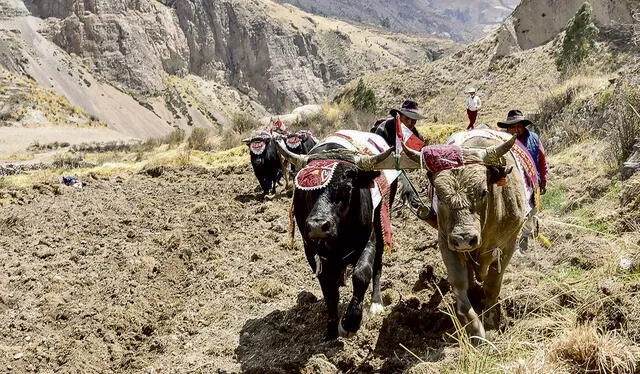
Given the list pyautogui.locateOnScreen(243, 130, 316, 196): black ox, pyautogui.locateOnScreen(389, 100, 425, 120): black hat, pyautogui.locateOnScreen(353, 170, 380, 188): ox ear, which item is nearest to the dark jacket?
pyautogui.locateOnScreen(389, 100, 425, 120): black hat

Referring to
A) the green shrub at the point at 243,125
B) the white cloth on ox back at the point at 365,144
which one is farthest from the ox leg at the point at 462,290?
the green shrub at the point at 243,125

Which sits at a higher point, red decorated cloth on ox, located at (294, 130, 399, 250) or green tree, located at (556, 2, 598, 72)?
green tree, located at (556, 2, 598, 72)

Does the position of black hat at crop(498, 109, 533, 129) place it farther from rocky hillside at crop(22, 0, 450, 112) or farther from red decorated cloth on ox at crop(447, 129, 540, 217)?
rocky hillside at crop(22, 0, 450, 112)

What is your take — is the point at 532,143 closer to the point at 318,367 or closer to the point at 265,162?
the point at 318,367

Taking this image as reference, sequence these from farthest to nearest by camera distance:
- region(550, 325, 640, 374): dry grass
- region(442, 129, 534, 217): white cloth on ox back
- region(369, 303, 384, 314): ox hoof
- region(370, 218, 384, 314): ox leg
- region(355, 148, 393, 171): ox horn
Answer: region(370, 218, 384, 314): ox leg < region(369, 303, 384, 314): ox hoof < region(355, 148, 393, 171): ox horn < region(442, 129, 534, 217): white cloth on ox back < region(550, 325, 640, 374): dry grass

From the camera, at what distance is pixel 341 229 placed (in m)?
4.90

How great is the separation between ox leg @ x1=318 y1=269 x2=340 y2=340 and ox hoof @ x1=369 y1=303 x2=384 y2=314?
1.79 ft

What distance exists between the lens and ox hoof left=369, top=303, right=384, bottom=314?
5.37 meters

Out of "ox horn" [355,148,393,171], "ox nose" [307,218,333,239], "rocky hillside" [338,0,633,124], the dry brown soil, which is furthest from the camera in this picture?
"rocky hillside" [338,0,633,124]

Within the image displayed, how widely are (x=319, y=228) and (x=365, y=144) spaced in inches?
73.5

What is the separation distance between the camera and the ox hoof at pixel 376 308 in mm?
5371

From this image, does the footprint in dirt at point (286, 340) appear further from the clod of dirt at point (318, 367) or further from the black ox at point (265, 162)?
the black ox at point (265, 162)

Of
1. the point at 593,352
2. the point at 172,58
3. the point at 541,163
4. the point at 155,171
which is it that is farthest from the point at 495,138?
the point at 172,58

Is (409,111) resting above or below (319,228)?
above
